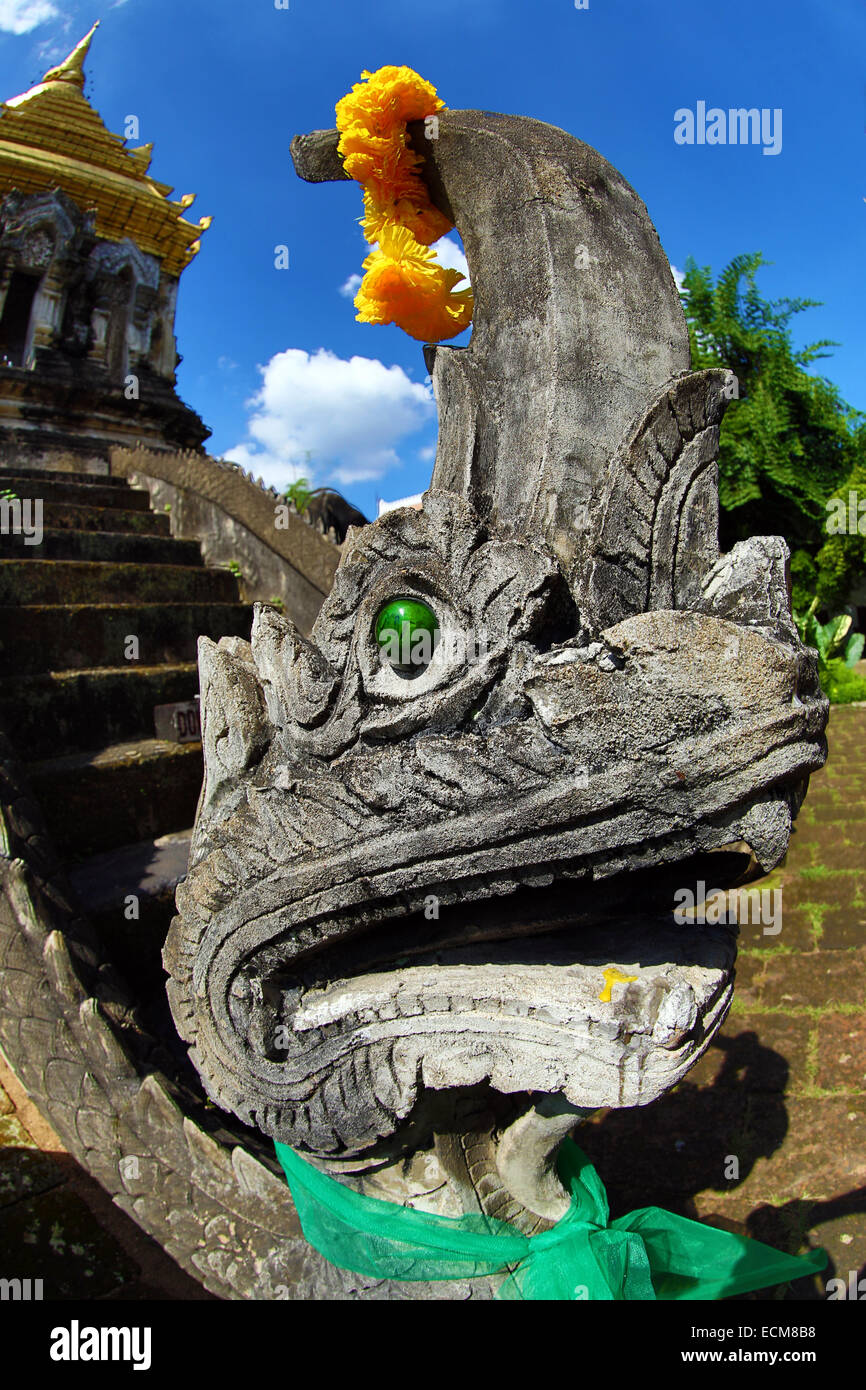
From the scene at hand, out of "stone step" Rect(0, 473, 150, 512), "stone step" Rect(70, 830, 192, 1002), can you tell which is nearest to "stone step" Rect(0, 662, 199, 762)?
"stone step" Rect(70, 830, 192, 1002)

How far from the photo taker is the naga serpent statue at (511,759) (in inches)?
53.6

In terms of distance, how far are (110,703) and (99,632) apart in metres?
0.50

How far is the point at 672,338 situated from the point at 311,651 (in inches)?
46.1

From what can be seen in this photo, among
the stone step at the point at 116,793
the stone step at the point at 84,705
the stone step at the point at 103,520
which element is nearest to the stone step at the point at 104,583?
the stone step at the point at 84,705

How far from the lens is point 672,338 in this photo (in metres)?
1.94

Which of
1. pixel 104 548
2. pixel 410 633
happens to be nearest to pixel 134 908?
pixel 410 633

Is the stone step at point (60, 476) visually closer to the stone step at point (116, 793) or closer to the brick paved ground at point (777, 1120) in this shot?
the stone step at point (116, 793)

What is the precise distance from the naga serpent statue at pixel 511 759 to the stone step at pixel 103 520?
4210mm

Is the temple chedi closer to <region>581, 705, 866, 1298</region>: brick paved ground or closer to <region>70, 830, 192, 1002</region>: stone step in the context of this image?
<region>70, 830, 192, 1002</region>: stone step

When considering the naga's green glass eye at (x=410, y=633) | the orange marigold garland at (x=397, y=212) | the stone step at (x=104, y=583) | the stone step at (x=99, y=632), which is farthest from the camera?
the stone step at (x=104, y=583)

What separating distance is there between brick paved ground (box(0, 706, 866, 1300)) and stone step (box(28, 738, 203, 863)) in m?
1.43

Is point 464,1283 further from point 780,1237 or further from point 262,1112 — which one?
point 780,1237

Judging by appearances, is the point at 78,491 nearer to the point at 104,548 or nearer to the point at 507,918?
the point at 104,548
